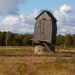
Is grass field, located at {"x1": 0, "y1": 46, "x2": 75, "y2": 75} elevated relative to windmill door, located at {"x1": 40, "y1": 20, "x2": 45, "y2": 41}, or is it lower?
lower

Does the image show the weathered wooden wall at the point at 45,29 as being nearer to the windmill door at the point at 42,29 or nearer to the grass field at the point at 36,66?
the windmill door at the point at 42,29

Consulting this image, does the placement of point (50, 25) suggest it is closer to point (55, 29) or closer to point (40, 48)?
point (55, 29)

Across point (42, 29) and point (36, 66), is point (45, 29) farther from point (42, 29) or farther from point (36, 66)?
point (36, 66)

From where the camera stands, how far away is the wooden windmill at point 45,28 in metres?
30.0

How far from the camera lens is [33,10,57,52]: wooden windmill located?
30047 mm

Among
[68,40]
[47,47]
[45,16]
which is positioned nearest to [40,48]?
[47,47]

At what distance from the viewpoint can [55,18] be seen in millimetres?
31562

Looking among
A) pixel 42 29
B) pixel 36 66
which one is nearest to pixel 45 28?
pixel 42 29

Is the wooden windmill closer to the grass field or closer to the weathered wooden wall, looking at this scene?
the weathered wooden wall

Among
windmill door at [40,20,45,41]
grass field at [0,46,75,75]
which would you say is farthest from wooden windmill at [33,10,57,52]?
grass field at [0,46,75,75]

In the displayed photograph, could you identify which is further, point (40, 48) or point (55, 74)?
point (40, 48)

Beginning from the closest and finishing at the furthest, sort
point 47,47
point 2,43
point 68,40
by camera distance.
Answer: point 47,47, point 68,40, point 2,43

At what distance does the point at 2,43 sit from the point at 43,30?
57.2m

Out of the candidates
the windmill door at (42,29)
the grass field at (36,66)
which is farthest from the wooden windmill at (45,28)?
the grass field at (36,66)
